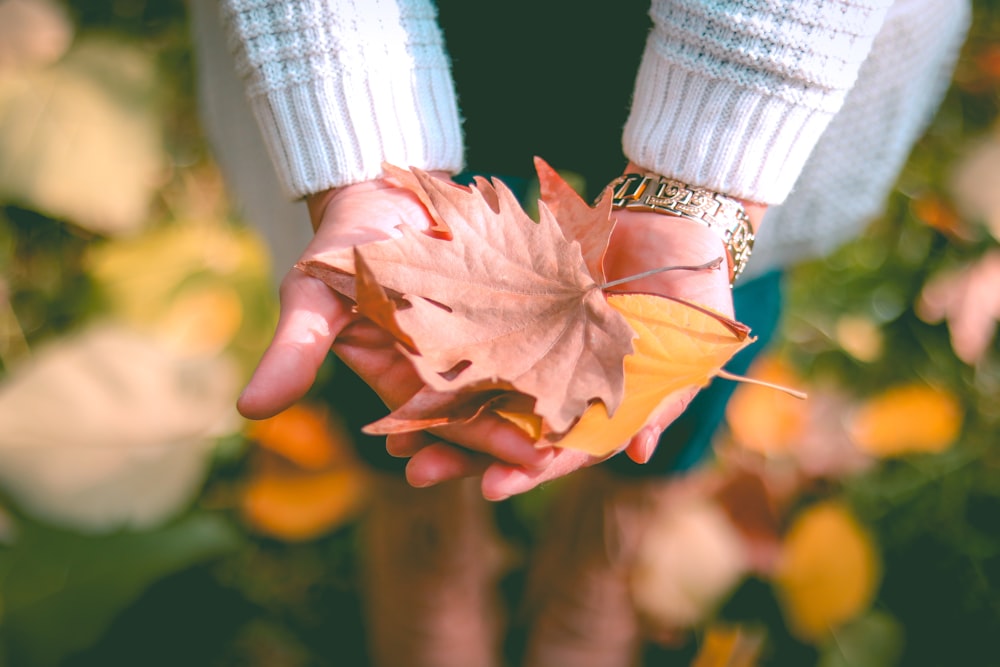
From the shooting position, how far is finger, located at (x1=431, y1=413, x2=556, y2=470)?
603mm

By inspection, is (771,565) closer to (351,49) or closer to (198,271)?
(351,49)

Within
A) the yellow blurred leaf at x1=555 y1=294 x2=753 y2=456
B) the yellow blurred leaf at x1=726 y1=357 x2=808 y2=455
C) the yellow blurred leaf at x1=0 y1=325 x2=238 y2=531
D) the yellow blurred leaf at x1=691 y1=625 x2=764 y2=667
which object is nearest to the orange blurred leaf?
the yellow blurred leaf at x1=726 y1=357 x2=808 y2=455

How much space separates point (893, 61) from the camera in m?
0.82

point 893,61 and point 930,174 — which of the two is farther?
point 930,174

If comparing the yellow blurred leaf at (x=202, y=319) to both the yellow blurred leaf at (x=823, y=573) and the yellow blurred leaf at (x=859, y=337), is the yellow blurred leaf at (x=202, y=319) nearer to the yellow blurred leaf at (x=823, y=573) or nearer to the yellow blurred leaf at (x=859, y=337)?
the yellow blurred leaf at (x=823, y=573)

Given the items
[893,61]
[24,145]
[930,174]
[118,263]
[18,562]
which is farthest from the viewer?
[930,174]

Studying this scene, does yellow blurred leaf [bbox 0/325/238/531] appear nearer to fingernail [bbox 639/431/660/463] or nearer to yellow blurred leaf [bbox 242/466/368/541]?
yellow blurred leaf [bbox 242/466/368/541]

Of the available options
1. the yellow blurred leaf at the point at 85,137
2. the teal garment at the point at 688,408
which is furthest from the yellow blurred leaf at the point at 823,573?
the yellow blurred leaf at the point at 85,137

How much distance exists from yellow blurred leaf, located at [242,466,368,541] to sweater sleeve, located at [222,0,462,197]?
2.61 ft

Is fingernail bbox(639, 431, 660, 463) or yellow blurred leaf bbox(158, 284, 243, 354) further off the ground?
fingernail bbox(639, 431, 660, 463)

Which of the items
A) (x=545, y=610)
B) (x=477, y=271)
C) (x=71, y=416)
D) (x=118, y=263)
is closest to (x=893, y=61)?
(x=477, y=271)

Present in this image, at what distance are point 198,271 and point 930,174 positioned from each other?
5.48 feet

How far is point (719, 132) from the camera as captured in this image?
724 mm

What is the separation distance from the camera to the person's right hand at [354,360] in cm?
61
